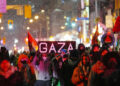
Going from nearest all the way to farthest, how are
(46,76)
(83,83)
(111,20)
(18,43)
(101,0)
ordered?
(83,83)
(46,76)
(111,20)
(101,0)
(18,43)

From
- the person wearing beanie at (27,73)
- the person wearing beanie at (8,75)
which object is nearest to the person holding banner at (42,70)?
the person wearing beanie at (27,73)

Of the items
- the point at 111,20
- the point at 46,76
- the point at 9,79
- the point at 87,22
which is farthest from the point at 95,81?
the point at 87,22

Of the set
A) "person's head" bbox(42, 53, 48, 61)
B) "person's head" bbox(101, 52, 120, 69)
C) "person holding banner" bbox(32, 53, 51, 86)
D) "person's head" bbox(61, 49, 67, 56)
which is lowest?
"person holding banner" bbox(32, 53, 51, 86)

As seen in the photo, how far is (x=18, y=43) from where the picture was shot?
107 metres

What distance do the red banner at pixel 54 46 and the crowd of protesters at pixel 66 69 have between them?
0.67 ft

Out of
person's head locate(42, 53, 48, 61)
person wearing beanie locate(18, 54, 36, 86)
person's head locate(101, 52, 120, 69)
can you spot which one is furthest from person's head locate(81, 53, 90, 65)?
person's head locate(42, 53, 48, 61)

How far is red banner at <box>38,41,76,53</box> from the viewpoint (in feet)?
43.3

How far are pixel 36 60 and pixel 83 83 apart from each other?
3.87 metres

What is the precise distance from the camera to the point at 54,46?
1334 cm

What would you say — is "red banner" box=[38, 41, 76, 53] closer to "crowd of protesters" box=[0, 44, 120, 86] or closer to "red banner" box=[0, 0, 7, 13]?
"crowd of protesters" box=[0, 44, 120, 86]

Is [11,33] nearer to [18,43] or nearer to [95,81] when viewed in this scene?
[18,43]

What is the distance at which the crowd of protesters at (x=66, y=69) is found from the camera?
6.51 m

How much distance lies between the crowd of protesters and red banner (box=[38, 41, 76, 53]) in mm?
205

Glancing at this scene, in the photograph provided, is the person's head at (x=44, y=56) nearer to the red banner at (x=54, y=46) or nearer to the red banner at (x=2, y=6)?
the red banner at (x=54, y=46)
